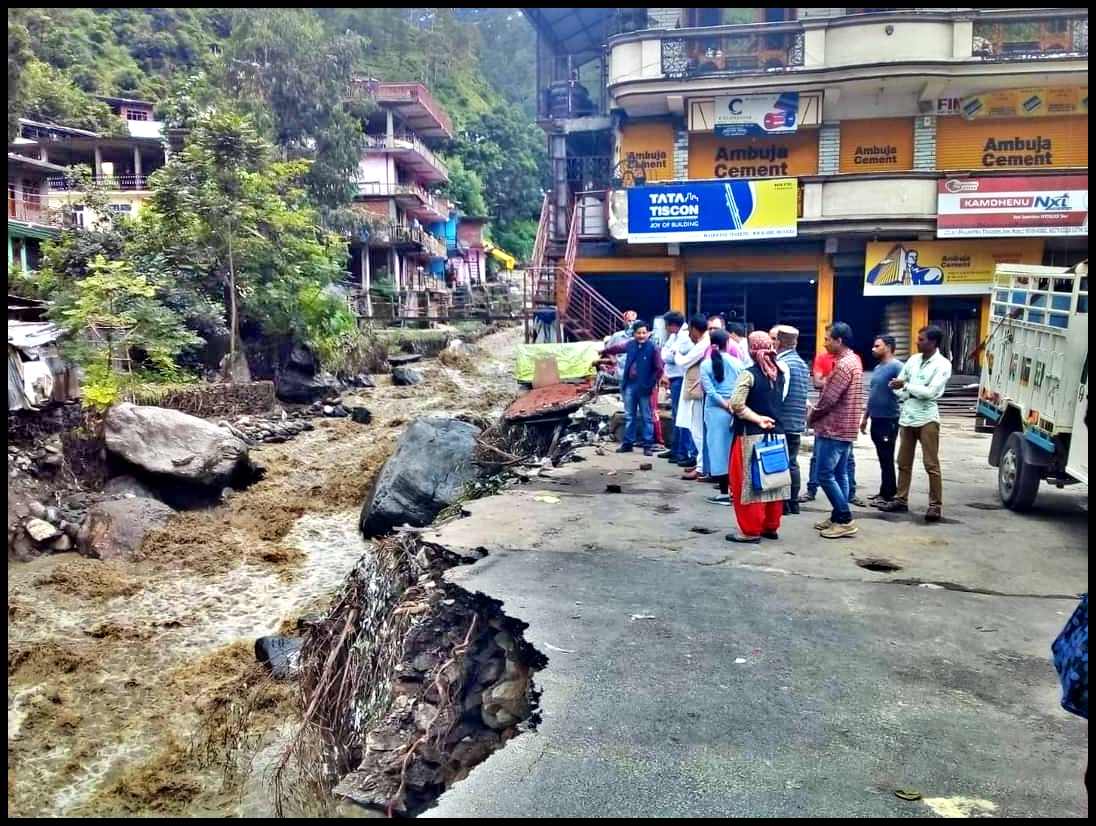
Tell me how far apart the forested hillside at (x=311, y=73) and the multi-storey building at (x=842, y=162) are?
1141 cm

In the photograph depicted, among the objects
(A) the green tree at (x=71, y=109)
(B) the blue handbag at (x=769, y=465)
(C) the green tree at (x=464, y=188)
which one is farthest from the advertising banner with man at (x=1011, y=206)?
(C) the green tree at (x=464, y=188)

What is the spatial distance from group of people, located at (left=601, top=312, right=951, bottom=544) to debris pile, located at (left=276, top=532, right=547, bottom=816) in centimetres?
251

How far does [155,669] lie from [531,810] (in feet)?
17.0

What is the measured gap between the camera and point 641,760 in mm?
3543

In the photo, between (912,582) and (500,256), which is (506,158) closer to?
(500,256)

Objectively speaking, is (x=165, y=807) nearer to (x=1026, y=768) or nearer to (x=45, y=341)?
(x=1026, y=768)

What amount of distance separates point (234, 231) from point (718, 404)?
13.7 meters

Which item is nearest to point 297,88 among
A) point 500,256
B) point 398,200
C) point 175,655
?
point 398,200

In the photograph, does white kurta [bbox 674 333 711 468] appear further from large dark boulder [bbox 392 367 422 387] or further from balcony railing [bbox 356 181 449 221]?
balcony railing [bbox 356 181 449 221]

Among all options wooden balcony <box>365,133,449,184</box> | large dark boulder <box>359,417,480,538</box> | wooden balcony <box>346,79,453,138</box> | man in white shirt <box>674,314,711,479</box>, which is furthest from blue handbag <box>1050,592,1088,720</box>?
wooden balcony <box>346,79,453,138</box>

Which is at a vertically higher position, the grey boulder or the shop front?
the shop front

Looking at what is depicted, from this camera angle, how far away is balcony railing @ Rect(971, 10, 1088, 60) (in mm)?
17156

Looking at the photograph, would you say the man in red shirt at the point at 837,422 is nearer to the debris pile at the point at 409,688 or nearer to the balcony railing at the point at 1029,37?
the debris pile at the point at 409,688

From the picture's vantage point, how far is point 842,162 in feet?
61.1
